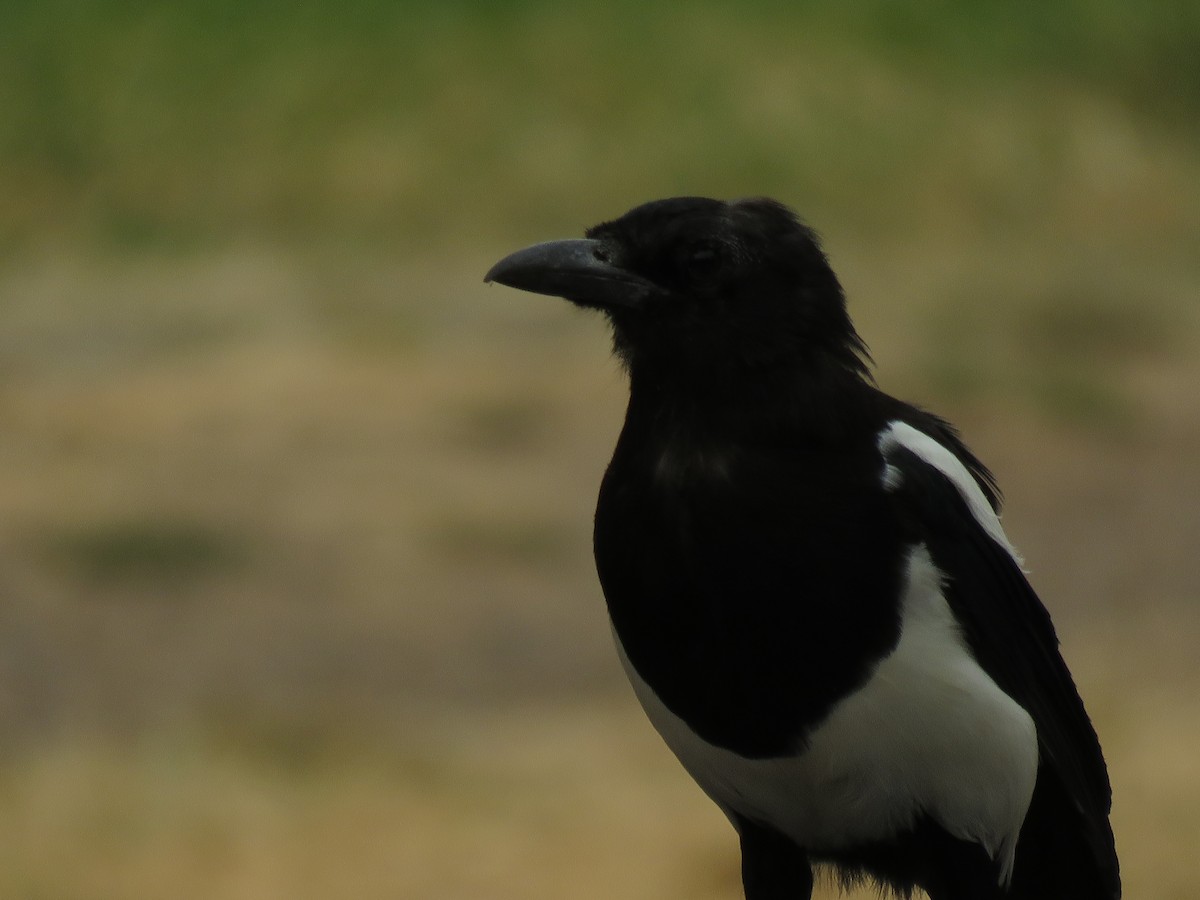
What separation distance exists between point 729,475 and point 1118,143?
10.1 meters

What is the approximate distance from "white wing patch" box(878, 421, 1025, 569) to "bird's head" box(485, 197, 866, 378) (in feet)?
0.40

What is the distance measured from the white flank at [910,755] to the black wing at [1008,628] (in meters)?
0.04

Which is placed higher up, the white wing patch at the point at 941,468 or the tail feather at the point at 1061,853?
the white wing patch at the point at 941,468

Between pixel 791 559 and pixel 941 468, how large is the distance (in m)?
0.31

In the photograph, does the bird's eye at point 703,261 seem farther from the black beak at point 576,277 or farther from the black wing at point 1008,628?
the black wing at point 1008,628

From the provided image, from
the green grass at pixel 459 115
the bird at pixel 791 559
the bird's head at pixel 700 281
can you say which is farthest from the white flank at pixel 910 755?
the green grass at pixel 459 115

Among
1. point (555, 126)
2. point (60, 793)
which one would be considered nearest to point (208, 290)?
point (555, 126)

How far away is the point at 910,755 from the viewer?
8.58ft

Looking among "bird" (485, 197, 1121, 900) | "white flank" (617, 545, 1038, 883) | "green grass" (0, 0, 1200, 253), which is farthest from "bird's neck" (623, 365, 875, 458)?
"green grass" (0, 0, 1200, 253)

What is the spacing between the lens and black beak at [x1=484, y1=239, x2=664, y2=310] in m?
2.58

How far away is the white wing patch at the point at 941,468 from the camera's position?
2.61 meters

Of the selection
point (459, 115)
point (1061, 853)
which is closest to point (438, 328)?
point (459, 115)

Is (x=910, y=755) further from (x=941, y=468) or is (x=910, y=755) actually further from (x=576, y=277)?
(x=576, y=277)

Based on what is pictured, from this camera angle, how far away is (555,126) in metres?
11.1
